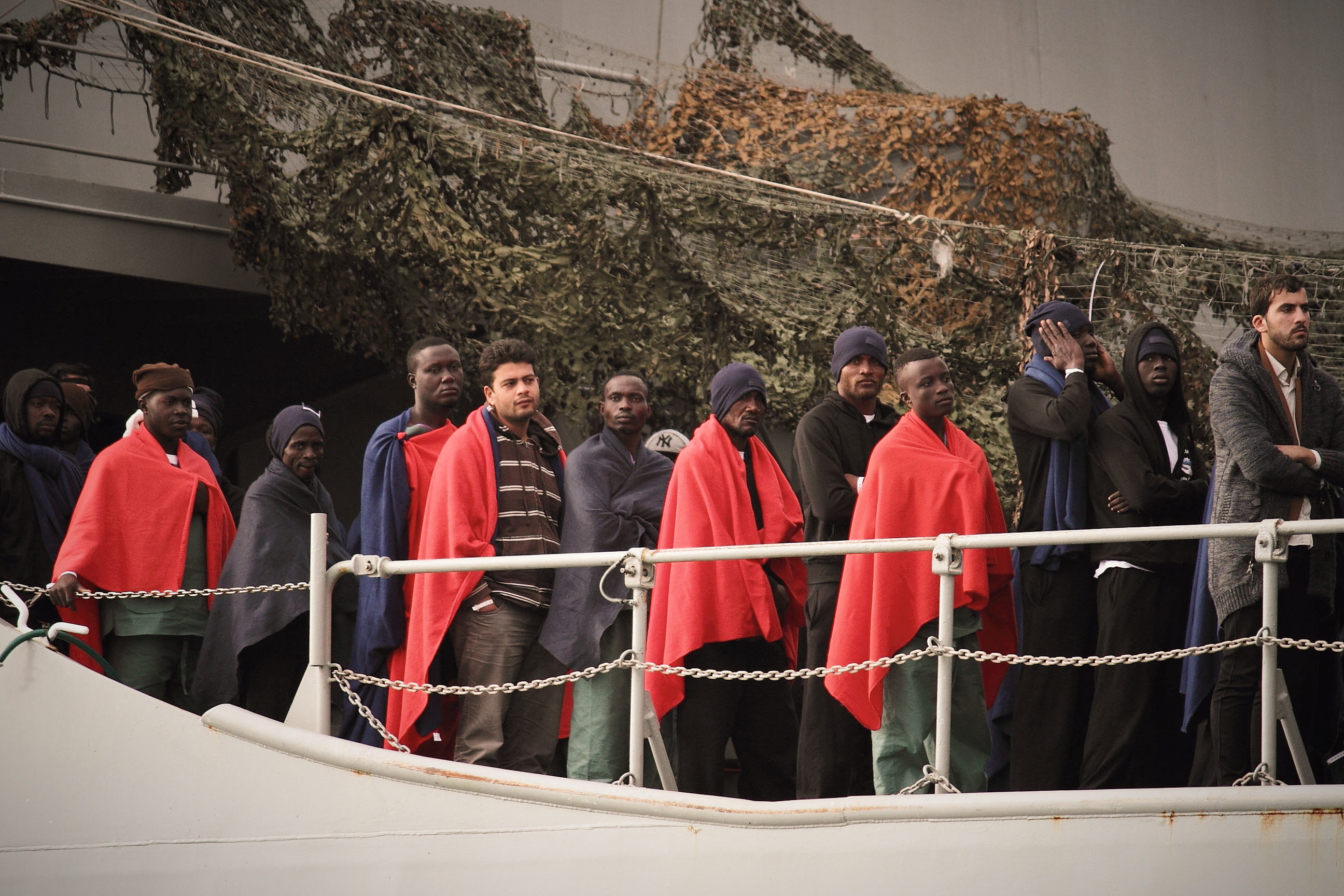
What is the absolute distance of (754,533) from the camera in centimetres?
483

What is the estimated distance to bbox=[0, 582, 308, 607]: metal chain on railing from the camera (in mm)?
4902

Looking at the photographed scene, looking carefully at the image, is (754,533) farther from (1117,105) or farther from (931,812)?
(1117,105)

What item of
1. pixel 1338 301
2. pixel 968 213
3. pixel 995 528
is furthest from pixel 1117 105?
pixel 995 528

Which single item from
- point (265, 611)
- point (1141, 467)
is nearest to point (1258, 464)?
point (1141, 467)

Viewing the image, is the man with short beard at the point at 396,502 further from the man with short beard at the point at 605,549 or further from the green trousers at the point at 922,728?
the green trousers at the point at 922,728

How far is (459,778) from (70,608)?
213 cm

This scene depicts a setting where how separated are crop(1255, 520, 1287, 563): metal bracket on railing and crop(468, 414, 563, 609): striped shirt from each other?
7.74 feet

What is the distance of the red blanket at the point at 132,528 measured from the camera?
5.38 metres

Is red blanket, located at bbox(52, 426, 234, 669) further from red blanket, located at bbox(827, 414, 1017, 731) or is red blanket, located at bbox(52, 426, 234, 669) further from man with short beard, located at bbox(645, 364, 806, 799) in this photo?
red blanket, located at bbox(827, 414, 1017, 731)

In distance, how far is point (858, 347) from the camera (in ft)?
16.0

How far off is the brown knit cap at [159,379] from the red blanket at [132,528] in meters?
0.18

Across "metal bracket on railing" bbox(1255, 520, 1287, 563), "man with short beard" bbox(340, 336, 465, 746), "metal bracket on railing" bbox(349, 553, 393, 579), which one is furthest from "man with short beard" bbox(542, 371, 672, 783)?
"metal bracket on railing" bbox(1255, 520, 1287, 563)

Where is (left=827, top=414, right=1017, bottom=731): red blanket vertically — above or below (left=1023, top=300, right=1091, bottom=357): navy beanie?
below

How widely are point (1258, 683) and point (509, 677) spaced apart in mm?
2375
